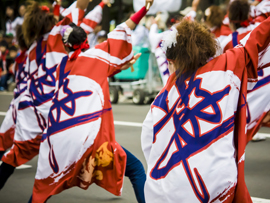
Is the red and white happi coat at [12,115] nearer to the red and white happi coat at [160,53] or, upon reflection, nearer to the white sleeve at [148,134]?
the white sleeve at [148,134]

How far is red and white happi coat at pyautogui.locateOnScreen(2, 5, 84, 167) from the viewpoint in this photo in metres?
3.96

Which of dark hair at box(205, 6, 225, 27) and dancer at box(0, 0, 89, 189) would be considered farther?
dark hair at box(205, 6, 225, 27)

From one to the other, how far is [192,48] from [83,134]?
1206 mm

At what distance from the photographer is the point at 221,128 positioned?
221 cm

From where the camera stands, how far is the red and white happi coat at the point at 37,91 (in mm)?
3963

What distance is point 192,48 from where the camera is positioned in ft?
7.39

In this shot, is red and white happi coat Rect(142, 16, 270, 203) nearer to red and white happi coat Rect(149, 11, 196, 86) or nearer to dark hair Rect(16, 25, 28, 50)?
dark hair Rect(16, 25, 28, 50)

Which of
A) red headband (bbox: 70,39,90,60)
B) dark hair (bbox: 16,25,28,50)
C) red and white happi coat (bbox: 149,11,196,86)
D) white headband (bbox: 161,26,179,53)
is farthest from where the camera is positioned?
red and white happi coat (bbox: 149,11,196,86)

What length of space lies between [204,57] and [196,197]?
2.46 ft

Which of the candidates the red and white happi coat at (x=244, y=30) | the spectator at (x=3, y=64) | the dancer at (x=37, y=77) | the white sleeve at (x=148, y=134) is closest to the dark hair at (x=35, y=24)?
the dancer at (x=37, y=77)

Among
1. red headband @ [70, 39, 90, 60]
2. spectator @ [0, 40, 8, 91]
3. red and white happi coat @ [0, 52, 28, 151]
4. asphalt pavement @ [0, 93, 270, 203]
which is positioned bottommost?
spectator @ [0, 40, 8, 91]

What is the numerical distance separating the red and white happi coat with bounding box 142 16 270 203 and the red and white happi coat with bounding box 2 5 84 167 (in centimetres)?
189

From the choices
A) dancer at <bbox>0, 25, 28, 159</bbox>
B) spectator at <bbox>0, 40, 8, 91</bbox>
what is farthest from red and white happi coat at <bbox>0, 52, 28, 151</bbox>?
spectator at <bbox>0, 40, 8, 91</bbox>

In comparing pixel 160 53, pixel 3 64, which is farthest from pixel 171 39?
pixel 3 64
